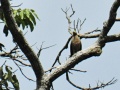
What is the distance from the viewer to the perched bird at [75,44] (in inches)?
179

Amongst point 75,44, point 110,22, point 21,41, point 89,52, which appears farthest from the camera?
point 75,44

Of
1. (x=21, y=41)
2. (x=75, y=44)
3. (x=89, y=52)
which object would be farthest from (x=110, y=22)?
(x=21, y=41)

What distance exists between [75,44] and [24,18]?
898mm

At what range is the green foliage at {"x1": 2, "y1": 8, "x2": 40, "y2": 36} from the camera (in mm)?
5039

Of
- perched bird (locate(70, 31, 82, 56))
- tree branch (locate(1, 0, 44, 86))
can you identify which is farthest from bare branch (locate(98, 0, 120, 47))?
tree branch (locate(1, 0, 44, 86))

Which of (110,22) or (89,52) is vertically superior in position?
(110,22)

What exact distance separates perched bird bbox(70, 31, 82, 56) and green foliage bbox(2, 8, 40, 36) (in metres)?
0.64

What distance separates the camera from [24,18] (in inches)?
201

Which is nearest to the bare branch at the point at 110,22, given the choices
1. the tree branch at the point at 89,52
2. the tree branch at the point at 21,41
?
the tree branch at the point at 89,52

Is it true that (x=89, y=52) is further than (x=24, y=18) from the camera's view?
No

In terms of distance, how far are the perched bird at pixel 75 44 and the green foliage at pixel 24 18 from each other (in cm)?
64

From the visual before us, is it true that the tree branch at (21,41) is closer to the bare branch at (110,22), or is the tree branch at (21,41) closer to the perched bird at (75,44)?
the perched bird at (75,44)

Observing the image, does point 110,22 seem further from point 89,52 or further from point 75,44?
point 75,44

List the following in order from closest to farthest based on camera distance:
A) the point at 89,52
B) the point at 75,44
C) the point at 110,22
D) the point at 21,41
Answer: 1. the point at 21,41
2. the point at 110,22
3. the point at 89,52
4. the point at 75,44
